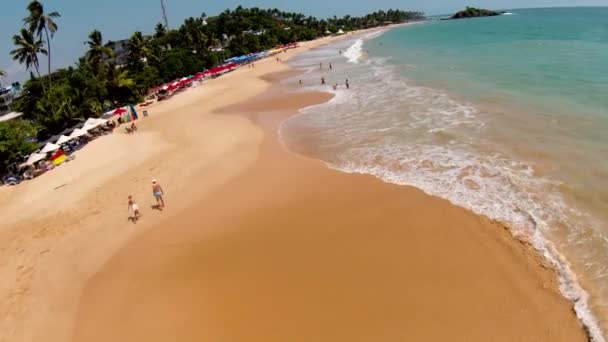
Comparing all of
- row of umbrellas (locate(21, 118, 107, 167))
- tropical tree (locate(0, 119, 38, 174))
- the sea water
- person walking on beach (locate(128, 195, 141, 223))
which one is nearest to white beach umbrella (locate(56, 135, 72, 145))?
row of umbrellas (locate(21, 118, 107, 167))

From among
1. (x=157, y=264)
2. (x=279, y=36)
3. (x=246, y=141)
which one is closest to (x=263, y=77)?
(x=246, y=141)

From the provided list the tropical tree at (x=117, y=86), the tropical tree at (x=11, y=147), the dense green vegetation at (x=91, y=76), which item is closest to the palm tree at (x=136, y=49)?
the dense green vegetation at (x=91, y=76)

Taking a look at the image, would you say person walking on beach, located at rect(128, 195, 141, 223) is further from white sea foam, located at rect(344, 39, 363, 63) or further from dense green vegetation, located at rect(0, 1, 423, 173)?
white sea foam, located at rect(344, 39, 363, 63)

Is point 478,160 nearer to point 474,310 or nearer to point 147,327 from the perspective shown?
point 474,310

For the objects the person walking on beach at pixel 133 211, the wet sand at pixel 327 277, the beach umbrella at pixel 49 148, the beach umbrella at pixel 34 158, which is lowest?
the wet sand at pixel 327 277

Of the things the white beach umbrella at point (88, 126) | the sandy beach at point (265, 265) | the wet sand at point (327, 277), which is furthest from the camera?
the white beach umbrella at point (88, 126)

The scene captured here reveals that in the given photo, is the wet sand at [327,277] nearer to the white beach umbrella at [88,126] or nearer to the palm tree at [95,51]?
the white beach umbrella at [88,126]
